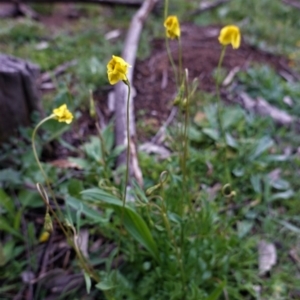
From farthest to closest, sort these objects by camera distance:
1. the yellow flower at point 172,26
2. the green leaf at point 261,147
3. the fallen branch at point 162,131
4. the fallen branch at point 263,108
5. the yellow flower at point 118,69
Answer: the fallen branch at point 263,108 < the fallen branch at point 162,131 < the green leaf at point 261,147 < the yellow flower at point 172,26 < the yellow flower at point 118,69

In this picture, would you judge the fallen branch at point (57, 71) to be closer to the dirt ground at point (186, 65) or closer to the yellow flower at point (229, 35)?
the dirt ground at point (186, 65)

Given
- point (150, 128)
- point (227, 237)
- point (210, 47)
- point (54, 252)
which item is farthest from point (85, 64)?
point (227, 237)

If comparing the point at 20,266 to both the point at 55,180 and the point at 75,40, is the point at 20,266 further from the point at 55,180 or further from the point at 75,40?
the point at 75,40

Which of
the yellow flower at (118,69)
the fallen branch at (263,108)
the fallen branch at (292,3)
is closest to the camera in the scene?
the yellow flower at (118,69)

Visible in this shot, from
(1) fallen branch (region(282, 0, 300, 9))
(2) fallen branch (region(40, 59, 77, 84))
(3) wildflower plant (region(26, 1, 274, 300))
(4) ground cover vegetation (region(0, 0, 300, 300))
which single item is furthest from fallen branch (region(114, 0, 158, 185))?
(1) fallen branch (region(282, 0, 300, 9))

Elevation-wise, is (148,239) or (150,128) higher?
(148,239)

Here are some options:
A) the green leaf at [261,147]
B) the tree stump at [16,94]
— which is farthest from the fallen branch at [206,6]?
the tree stump at [16,94]

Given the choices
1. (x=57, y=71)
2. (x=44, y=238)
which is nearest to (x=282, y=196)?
(x=44, y=238)
